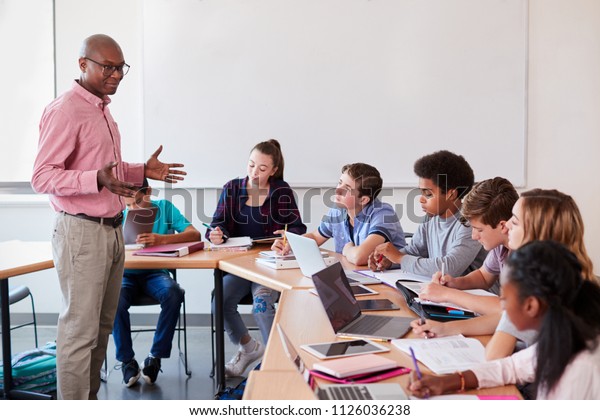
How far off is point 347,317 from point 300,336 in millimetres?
186

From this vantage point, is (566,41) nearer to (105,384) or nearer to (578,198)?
(578,198)

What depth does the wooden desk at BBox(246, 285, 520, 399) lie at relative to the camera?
1.35 meters

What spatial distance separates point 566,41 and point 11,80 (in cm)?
395

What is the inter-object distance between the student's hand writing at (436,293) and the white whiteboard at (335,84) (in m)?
2.23

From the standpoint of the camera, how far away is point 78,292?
7.84 ft

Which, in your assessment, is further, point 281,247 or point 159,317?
point 159,317

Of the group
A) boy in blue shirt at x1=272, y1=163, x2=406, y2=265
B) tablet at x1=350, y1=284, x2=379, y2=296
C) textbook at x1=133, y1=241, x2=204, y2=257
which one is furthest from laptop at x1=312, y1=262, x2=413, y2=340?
textbook at x1=133, y1=241, x2=204, y2=257

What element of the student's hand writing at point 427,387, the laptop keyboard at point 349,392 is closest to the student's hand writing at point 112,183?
the laptop keyboard at point 349,392

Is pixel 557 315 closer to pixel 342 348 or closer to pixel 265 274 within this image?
pixel 342 348

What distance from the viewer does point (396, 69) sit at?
4148 millimetres

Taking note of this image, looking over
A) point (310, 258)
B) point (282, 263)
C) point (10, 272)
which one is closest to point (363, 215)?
point (282, 263)

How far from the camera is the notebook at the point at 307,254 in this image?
2.44 m

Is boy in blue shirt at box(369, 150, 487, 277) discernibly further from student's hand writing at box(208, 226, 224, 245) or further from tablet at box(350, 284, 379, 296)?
student's hand writing at box(208, 226, 224, 245)

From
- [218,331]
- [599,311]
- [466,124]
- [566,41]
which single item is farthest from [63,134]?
[566,41]
